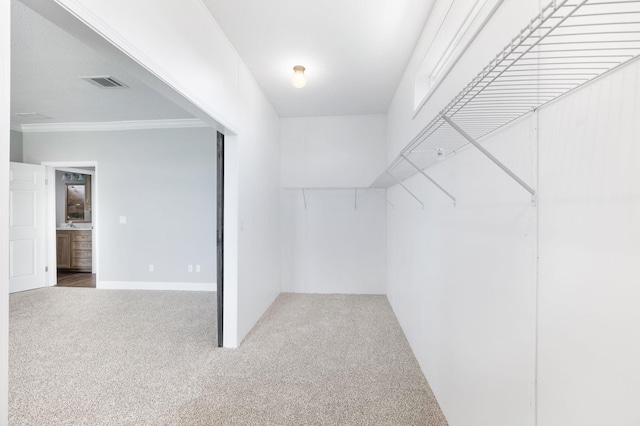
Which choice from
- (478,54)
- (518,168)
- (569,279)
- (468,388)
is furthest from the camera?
(468,388)

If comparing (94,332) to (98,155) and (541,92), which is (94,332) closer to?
(98,155)

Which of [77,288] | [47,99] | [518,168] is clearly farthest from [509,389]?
[77,288]

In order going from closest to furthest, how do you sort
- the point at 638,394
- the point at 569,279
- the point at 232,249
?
1. the point at 638,394
2. the point at 569,279
3. the point at 232,249

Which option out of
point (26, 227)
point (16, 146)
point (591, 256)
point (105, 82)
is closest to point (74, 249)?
point (26, 227)

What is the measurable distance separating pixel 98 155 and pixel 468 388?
5922 mm

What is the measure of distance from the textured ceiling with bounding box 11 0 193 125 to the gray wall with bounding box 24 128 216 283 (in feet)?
1.39

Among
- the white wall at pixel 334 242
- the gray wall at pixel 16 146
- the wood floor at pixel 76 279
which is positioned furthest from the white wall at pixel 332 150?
the gray wall at pixel 16 146

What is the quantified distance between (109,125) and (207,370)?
4.52m

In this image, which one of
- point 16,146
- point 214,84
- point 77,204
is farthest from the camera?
point 77,204

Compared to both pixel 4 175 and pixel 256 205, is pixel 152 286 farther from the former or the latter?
pixel 4 175

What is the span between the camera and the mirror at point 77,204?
6879 mm

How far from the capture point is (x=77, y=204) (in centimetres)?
692

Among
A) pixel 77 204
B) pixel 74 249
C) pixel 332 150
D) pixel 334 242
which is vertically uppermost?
pixel 332 150

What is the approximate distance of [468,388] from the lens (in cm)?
148
